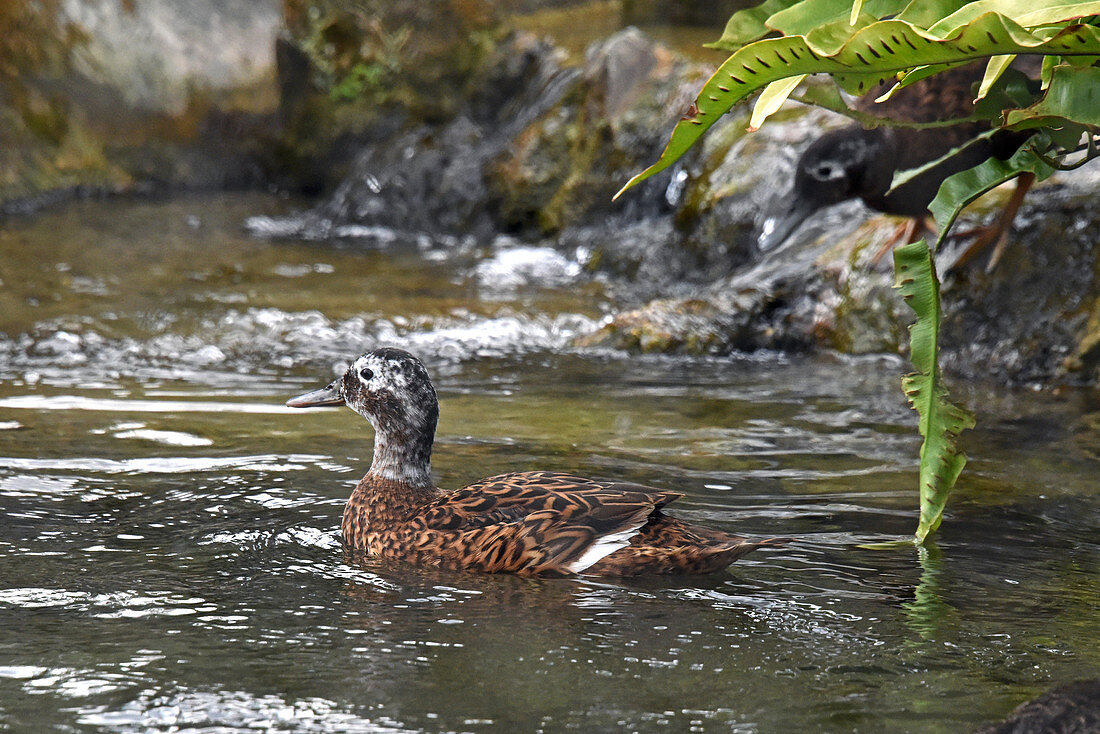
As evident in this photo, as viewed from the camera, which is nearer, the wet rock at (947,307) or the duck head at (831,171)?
the wet rock at (947,307)

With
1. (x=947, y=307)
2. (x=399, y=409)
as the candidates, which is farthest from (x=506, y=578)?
(x=947, y=307)

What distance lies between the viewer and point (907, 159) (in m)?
7.74

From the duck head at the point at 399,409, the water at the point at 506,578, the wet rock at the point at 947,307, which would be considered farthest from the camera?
the wet rock at the point at 947,307

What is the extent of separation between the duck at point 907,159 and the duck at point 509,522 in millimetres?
3569

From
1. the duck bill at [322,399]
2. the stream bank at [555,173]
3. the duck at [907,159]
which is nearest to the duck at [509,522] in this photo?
the duck bill at [322,399]

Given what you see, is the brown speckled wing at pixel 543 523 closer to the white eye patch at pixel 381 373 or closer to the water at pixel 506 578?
the water at pixel 506 578

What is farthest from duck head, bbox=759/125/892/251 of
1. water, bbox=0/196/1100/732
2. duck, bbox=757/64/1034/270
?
water, bbox=0/196/1100/732

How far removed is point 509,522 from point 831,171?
183 inches

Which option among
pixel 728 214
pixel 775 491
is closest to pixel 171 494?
pixel 775 491

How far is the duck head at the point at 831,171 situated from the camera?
7.82 m

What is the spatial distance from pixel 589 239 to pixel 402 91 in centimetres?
454

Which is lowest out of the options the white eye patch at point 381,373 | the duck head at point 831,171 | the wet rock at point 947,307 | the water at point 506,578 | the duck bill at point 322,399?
the water at point 506,578

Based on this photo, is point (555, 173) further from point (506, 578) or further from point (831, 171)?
point (506, 578)

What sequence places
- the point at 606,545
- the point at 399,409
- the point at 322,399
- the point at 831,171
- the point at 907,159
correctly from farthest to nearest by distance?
the point at 831,171 → the point at 907,159 → the point at 322,399 → the point at 399,409 → the point at 606,545
